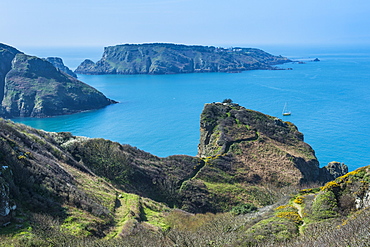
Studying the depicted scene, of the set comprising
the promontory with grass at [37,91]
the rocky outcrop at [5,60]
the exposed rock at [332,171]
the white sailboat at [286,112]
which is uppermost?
the rocky outcrop at [5,60]

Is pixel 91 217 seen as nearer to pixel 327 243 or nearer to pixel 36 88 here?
pixel 327 243

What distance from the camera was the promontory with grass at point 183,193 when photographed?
61.0 ft

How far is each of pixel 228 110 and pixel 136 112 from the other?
64.0 m

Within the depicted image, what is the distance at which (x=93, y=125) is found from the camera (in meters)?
107

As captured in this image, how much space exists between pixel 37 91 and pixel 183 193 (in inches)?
4548

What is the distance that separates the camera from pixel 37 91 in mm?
134125

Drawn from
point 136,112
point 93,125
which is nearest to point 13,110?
point 93,125

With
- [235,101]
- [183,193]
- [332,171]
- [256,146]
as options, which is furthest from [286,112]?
[183,193]

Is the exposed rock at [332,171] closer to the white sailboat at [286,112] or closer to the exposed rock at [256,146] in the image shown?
the exposed rock at [256,146]

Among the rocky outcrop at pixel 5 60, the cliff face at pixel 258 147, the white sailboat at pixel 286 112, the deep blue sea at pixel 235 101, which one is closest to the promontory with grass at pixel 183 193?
the cliff face at pixel 258 147

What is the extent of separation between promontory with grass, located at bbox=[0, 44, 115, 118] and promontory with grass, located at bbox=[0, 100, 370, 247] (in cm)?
8925

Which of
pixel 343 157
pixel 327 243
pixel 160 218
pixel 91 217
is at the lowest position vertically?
pixel 343 157

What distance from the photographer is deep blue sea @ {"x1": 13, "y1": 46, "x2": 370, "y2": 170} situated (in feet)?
272

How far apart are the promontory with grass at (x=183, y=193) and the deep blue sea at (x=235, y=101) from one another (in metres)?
25.4
